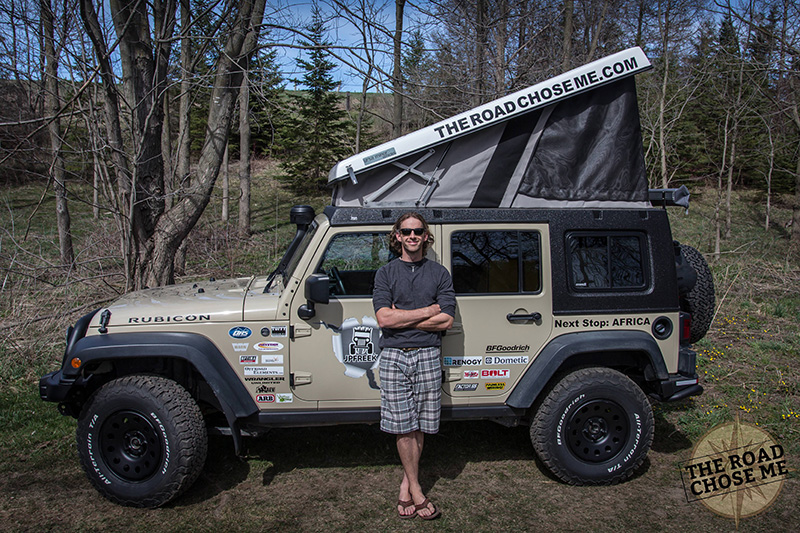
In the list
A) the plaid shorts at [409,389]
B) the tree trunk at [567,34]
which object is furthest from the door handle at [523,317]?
the tree trunk at [567,34]

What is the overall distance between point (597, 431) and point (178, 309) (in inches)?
123

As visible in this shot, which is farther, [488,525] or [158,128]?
[158,128]

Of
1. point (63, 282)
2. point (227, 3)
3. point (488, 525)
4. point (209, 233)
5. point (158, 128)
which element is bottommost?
point (488, 525)

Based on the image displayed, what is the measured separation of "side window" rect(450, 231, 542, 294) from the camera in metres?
3.93

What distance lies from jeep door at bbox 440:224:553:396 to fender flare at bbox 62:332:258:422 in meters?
1.45

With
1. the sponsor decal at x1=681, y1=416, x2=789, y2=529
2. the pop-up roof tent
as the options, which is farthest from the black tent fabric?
the sponsor decal at x1=681, y1=416, x2=789, y2=529

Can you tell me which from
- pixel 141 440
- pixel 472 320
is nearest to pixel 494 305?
pixel 472 320

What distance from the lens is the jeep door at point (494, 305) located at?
391 centimetres

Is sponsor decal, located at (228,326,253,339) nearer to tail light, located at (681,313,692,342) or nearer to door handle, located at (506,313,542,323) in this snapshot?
door handle, located at (506,313,542,323)

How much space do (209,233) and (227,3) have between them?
24.1 ft

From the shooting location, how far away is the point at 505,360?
3.96 metres

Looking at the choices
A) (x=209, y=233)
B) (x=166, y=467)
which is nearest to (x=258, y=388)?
(x=166, y=467)

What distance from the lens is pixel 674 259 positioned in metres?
4.11

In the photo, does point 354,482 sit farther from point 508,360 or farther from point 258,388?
point 508,360
